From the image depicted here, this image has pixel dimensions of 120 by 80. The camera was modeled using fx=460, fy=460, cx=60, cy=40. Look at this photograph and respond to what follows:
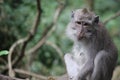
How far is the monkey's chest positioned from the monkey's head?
0.26m

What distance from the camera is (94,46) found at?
6520mm

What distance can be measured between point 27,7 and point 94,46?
141 inches

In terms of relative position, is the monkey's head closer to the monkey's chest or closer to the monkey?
the monkey

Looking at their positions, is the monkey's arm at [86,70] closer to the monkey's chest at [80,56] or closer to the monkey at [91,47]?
the monkey at [91,47]

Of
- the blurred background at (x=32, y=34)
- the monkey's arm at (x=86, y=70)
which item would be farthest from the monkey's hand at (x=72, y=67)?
the blurred background at (x=32, y=34)

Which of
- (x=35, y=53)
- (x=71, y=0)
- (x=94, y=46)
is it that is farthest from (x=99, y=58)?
(x=71, y=0)

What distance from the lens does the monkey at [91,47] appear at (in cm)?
637

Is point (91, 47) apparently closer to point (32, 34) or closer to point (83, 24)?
point (83, 24)

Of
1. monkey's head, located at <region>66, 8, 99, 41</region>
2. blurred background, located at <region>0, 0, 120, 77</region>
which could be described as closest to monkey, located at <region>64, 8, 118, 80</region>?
monkey's head, located at <region>66, 8, 99, 41</region>

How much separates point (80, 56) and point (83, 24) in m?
0.62

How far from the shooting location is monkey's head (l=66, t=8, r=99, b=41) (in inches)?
249

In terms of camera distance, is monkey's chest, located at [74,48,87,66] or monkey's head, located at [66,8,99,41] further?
monkey's chest, located at [74,48,87,66]

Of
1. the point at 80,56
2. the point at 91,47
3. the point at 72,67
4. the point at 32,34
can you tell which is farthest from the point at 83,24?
the point at 32,34

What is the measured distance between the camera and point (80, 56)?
676 cm
